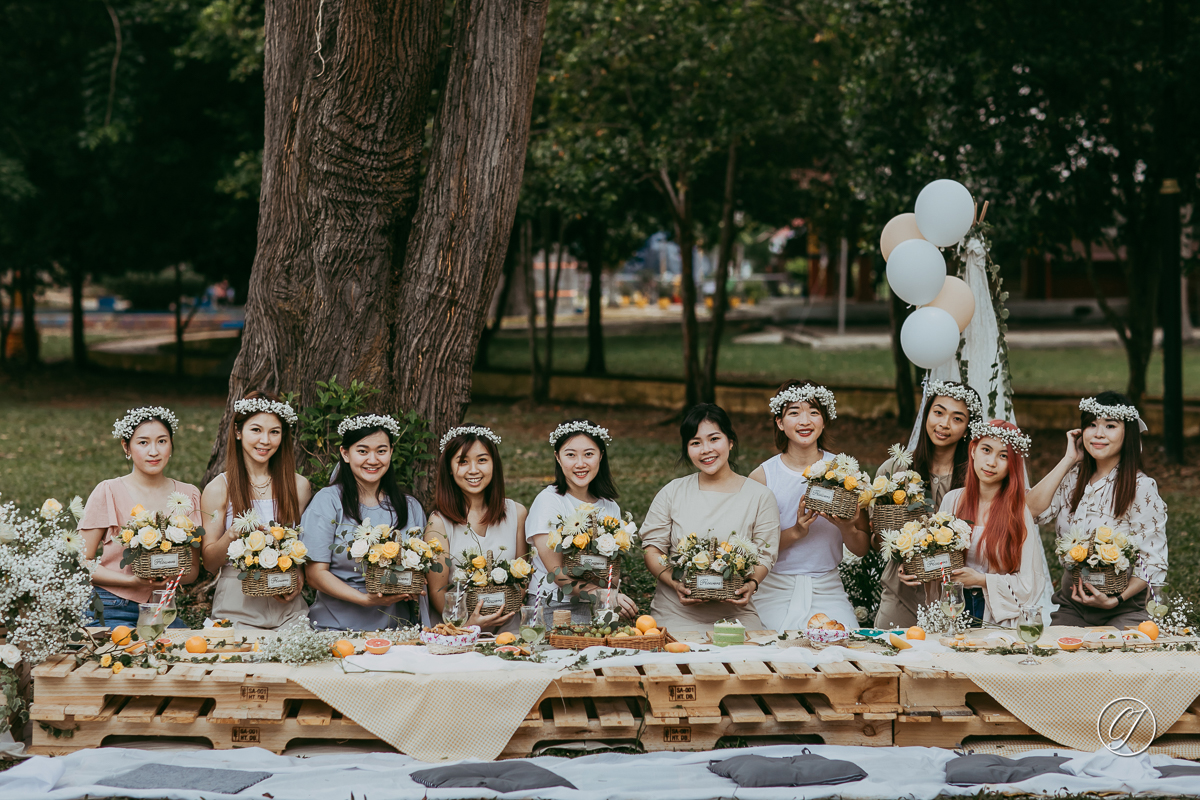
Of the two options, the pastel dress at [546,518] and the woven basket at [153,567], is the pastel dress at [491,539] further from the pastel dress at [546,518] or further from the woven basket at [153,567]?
the woven basket at [153,567]

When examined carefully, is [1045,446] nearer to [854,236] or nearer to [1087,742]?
[854,236]

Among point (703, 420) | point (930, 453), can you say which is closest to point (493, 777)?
point (703, 420)

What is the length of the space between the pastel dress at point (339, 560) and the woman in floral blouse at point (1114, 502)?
10.5ft

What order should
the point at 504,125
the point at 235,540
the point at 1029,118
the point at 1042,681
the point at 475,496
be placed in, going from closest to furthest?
1. the point at 1042,681
2. the point at 235,540
3. the point at 475,496
4. the point at 504,125
5. the point at 1029,118

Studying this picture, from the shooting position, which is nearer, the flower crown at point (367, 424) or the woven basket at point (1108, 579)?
the woven basket at point (1108, 579)

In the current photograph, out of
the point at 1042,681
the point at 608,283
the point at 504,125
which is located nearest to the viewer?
the point at 1042,681

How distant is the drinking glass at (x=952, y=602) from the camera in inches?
188

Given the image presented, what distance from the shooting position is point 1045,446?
44.4 ft

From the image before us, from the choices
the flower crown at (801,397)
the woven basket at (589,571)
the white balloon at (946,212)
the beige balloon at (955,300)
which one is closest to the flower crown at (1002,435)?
the flower crown at (801,397)

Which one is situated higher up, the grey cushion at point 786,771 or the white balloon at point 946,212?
the white balloon at point 946,212

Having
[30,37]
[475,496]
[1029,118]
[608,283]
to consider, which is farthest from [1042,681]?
[608,283]

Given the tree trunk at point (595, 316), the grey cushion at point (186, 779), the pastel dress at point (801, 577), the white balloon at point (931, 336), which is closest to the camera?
the grey cushion at point (186, 779)

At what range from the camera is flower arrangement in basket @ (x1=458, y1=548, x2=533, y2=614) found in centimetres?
485

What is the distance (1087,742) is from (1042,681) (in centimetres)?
30
